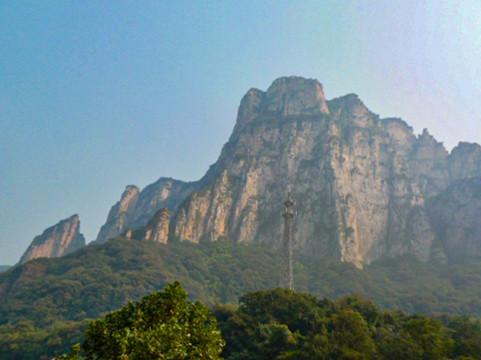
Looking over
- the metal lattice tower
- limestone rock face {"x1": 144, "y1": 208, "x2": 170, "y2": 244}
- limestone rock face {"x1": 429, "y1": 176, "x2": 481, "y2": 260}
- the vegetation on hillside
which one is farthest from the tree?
limestone rock face {"x1": 429, "y1": 176, "x2": 481, "y2": 260}

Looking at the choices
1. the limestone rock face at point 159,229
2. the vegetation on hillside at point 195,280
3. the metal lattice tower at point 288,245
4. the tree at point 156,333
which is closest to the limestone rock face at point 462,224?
the vegetation on hillside at point 195,280

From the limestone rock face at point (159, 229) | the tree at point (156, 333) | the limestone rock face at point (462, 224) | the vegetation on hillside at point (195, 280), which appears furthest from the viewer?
the limestone rock face at point (462, 224)

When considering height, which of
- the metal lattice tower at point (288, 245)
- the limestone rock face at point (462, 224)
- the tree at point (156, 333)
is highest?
the limestone rock face at point (462, 224)

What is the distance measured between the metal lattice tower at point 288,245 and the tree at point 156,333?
52.4m

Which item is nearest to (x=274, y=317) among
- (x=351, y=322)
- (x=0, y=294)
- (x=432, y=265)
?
(x=351, y=322)

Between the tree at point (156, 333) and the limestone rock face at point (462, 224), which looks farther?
the limestone rock face at point (462, 224)

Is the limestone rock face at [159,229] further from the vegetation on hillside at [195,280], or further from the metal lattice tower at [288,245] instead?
the metal lattice tower at [288,245]

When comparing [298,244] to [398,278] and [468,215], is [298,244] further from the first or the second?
[468,215]

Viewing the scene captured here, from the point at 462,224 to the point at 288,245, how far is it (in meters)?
160

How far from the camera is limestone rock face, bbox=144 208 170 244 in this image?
569ft

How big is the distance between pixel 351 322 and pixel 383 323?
15415mm

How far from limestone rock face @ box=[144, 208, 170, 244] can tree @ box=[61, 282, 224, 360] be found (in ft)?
531

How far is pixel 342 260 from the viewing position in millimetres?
167250

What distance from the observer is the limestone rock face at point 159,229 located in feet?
569
